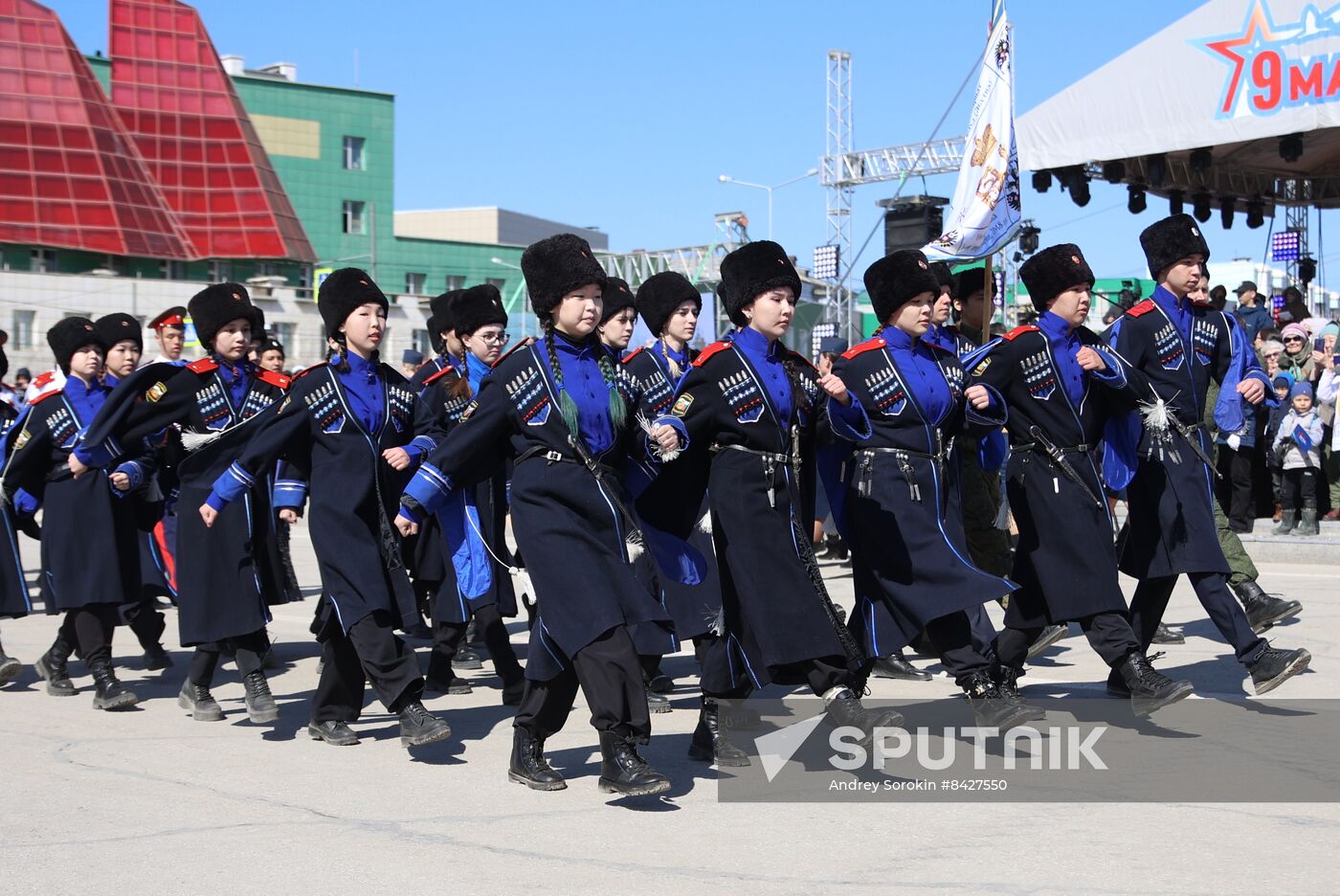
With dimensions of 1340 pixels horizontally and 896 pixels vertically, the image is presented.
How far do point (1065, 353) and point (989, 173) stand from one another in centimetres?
540

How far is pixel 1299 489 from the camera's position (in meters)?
14.9

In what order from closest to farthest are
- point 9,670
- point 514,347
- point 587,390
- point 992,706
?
1. point 587,390
2. point 514,347
3. point 992,706
4. point 9,670

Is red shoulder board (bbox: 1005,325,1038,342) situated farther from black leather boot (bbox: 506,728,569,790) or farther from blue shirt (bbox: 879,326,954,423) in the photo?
black leather boot (bbox: 506,728,569,790)

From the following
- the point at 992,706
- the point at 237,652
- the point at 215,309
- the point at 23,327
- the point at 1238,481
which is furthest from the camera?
the point at 23,327

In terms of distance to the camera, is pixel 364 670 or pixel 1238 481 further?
pixel 1238 481

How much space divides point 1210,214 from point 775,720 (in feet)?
54.6

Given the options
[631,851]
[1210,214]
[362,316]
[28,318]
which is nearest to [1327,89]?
[1210,214]

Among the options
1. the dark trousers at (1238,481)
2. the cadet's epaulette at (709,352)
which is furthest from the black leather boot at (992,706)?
the dark trousers at (1238,481)

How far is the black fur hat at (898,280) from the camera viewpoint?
6941mm

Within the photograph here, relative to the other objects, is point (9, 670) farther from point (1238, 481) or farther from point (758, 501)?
point (1238, 481)

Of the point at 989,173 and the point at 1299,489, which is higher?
the point at 989,173

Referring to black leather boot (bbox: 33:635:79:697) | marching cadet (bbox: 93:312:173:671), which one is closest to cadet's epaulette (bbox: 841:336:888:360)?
marching cadet (bbox: 93:312:173:671)

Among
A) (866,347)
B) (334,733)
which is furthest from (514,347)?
(334,733)

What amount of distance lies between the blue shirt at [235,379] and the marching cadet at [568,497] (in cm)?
221
